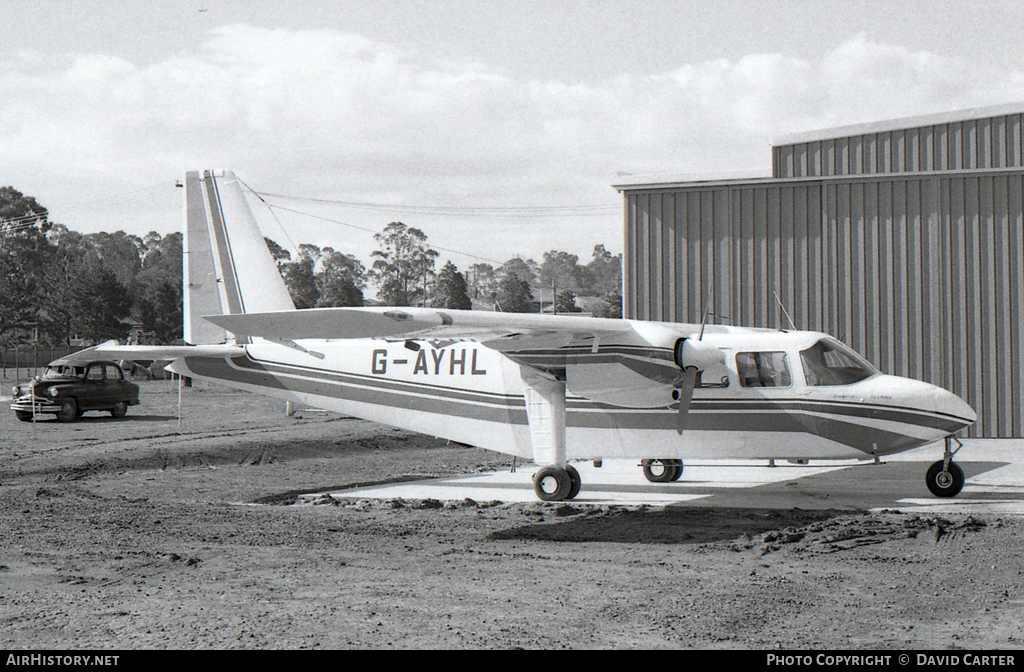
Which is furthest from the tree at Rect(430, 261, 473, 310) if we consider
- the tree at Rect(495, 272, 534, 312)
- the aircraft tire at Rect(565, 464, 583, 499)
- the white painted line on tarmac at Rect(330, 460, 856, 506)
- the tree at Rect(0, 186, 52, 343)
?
the aircraft tire at Rect(565, 464, 583, 499)

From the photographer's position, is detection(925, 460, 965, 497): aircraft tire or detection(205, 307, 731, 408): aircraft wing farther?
detection(925, 460, 965, 497): aircraft tire

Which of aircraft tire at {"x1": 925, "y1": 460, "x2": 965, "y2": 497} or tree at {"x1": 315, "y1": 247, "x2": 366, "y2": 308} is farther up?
tree at {"x1": 315, "y1": 247, "x2": 366, "y2": 308}

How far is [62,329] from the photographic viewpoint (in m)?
73.3

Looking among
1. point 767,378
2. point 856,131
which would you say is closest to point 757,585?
point 767,378

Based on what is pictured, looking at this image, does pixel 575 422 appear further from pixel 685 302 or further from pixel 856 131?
pixel 856 131

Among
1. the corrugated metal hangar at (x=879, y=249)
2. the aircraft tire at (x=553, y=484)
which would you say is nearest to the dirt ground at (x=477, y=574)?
the aircraft tire at (x=553, y=484)

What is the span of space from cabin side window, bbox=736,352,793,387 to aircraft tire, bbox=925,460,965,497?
2.19m

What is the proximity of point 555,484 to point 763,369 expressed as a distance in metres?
3.09

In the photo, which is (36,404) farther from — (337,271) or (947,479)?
(337,271)

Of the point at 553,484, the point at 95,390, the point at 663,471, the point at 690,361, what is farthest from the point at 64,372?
→ the point at 690,361

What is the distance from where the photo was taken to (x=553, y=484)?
12.3m

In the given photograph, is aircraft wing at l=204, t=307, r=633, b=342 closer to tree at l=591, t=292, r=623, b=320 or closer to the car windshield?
the car windshield

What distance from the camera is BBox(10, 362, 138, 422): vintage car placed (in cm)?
2869

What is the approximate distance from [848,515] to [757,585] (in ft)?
12.5
